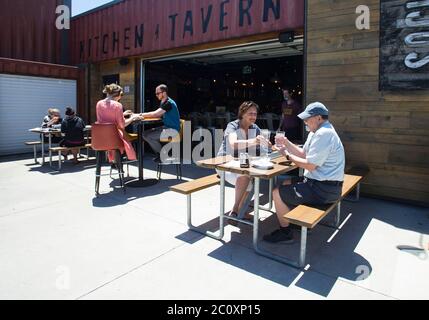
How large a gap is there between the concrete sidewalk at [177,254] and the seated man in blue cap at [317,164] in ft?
1.69

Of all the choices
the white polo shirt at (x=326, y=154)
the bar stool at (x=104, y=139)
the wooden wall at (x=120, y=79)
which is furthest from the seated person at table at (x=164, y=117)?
the wooden wall at (x=120, y=79)

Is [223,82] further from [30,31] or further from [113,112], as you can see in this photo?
[113,112]

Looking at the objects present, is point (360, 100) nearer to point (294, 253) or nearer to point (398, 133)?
point (398, 133)

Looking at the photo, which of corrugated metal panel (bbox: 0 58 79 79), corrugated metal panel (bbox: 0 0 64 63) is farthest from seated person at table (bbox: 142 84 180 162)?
corrugated metal panel (bbox: 0 0 64 63)

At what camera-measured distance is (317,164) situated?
278 cm

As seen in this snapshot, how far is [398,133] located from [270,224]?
7.54 ft

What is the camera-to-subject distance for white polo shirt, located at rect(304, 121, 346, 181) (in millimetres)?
2742

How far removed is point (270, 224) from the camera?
3.71 m

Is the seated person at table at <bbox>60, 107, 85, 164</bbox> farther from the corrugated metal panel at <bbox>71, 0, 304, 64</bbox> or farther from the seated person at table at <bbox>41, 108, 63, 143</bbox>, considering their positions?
the corrugated metal panel at <bbox>71, 0, 304, 64</bbox>

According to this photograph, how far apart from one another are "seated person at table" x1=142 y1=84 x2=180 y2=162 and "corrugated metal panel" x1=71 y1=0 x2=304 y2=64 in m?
1.93

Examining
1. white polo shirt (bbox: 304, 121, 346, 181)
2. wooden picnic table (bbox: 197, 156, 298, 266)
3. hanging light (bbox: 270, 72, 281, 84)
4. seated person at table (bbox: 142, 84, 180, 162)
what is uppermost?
hanging light (bbox: 270, 72, 281, 84)

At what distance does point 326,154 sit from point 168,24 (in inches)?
231

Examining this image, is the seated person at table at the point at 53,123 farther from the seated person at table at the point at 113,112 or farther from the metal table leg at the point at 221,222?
the metal table leg at the point at 221,222

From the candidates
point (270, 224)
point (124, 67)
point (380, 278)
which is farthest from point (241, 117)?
point (124, 67)
